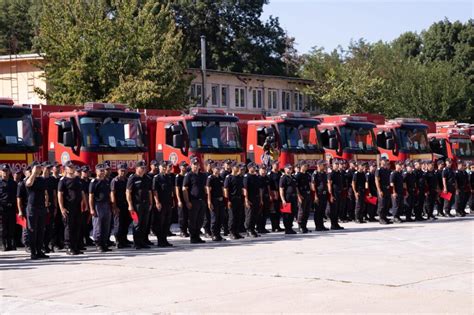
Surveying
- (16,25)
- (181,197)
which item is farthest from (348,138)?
(16,25)

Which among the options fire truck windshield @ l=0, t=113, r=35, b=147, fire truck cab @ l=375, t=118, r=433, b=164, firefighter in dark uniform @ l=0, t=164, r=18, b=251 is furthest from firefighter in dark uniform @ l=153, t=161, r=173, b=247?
fire truck cab @ l=375, t=118, r=433, b=164

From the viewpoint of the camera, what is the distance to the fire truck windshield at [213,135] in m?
23.9

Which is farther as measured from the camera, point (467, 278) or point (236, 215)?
point (236, 215)

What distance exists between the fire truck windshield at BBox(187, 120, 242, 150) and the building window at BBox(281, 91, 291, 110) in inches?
1330

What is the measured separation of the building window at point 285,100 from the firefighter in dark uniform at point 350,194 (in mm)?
33708

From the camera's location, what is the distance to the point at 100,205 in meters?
16.9

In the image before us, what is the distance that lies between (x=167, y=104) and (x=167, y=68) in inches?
59.9

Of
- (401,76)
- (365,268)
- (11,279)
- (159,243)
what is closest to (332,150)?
(159,243)

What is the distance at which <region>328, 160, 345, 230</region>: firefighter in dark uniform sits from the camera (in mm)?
22266

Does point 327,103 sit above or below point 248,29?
below

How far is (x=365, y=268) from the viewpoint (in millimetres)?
13898

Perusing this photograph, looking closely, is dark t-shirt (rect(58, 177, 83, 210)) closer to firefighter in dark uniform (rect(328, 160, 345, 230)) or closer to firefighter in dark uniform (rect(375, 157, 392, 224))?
firefighter in dark uniform (rect(328, 160, 345, 230))

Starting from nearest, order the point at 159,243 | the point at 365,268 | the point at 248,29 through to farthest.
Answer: the point at 365,268 → the point at 159,243 → the point at 248,29

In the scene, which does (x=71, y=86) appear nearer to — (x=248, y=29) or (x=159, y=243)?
(x=159, y=243)
